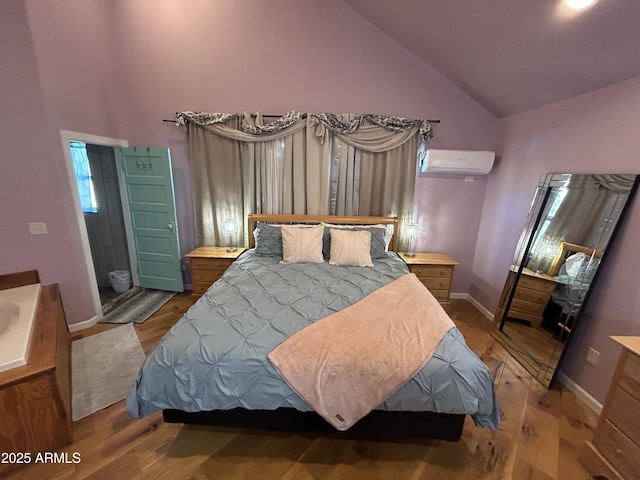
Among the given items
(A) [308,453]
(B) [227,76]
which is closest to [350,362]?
(A) [308,453]

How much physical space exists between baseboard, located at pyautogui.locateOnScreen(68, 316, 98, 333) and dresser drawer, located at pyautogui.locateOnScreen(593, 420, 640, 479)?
160 inches

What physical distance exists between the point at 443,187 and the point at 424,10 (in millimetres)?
1776

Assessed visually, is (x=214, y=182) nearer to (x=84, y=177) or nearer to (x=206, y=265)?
(x=206, y=265)

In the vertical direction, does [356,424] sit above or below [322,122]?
below

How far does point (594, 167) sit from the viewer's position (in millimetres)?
1962

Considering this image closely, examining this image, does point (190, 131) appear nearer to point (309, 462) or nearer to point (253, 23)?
point (253, 23)

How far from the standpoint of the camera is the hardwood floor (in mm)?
1428

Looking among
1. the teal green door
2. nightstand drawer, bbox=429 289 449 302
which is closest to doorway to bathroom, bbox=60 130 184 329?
the teal green door

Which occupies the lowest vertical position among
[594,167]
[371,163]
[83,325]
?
[83,325]

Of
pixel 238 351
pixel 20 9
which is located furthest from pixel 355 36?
pixel 238 351

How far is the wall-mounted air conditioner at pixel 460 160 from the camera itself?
115 inches

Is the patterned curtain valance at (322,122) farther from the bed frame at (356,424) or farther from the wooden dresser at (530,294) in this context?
the bed frame at (356,424)

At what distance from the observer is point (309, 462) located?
148 centimetres

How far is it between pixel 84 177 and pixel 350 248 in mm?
3335
